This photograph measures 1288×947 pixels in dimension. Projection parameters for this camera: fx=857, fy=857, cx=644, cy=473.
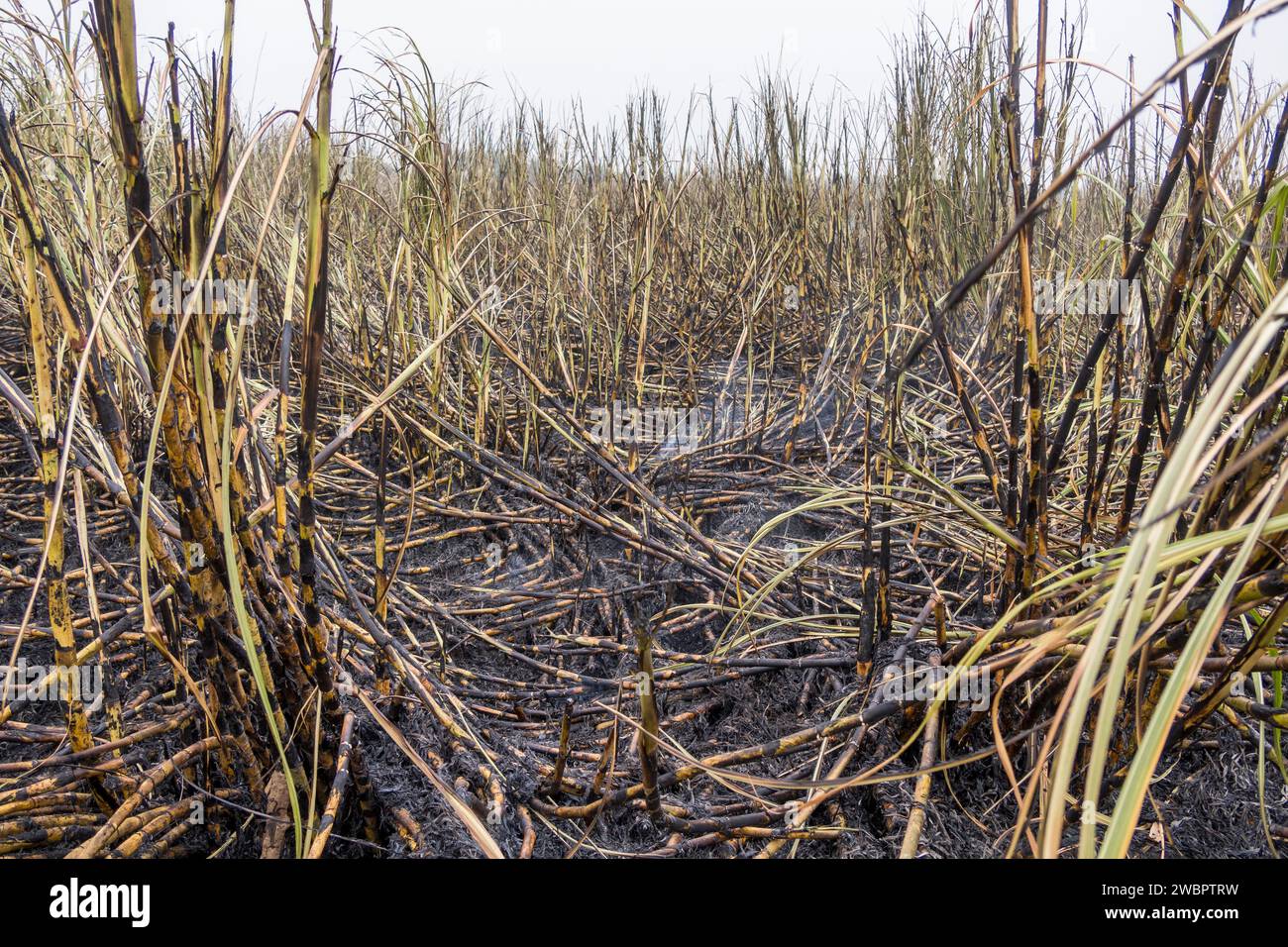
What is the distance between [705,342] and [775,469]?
99 centimetres

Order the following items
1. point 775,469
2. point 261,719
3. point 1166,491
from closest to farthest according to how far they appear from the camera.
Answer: point 1166,491, point 261,719, point 775,469

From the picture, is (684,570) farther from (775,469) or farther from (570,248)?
(570,248)

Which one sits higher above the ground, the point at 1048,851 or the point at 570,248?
the point at 570,248

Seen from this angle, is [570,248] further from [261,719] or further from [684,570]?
[261,719]

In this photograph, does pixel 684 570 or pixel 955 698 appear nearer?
pixel 955 698

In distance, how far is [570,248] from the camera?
299 cm

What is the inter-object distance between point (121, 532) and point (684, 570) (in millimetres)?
1372

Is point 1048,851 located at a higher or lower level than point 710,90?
lower

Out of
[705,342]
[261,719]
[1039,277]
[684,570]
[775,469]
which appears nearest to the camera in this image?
[261,719]
